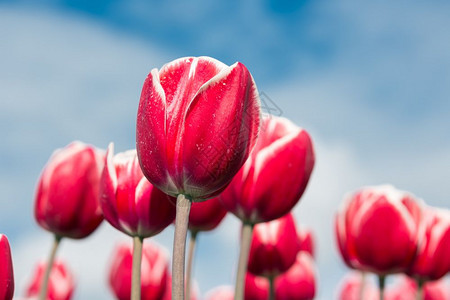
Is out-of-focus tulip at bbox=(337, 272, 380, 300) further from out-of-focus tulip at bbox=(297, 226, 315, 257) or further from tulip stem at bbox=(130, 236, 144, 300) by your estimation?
tulip stem at bbox=(130, 236, 144, 300)

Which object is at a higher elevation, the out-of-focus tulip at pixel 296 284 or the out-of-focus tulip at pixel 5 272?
the out-of-focus tulip at pixel 5 272

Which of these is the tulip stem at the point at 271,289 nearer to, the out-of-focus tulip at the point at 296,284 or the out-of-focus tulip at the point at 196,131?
the out-of-focus tulip at the point at 296,284

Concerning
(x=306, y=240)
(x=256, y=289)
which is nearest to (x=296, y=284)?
(x=256, y=289)

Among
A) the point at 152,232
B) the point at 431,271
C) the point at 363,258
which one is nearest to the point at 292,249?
the point at 363,258

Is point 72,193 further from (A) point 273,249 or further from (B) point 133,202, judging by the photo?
(A) point 273,249

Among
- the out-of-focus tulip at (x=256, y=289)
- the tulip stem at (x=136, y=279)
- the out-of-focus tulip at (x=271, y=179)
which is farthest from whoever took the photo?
the out-of-focus tulip at (x=256, y=289)

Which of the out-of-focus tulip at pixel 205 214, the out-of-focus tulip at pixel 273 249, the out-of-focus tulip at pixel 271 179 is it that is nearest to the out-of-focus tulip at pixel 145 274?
the out-of-focus tulip at pixel 273 249

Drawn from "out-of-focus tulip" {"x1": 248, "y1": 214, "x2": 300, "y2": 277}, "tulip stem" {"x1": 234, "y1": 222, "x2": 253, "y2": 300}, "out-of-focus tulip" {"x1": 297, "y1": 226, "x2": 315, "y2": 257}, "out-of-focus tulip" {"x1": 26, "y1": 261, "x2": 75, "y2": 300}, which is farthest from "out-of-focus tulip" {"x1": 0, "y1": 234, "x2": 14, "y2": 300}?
"out-of-focus tulip" {"x1": 297, "y1": 226, "x2": 315, "y2": 257}

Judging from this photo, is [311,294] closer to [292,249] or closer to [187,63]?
[292,249]
